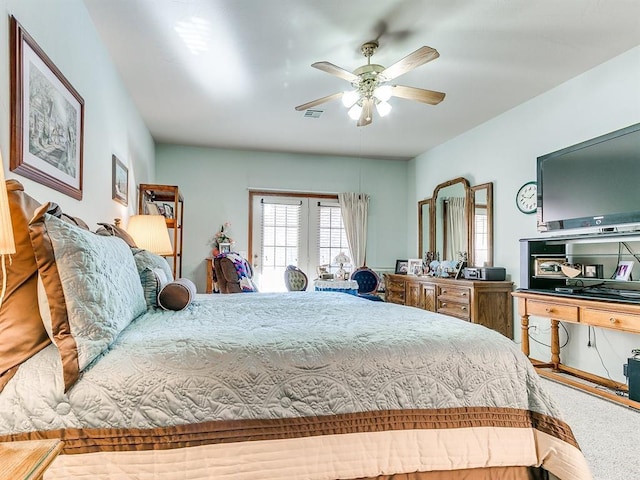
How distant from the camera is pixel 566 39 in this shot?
2850 millimetres

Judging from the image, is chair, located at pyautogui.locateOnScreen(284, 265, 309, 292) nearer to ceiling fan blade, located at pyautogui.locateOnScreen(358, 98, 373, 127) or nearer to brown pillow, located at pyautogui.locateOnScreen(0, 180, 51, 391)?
ceiling fan blade, located at pyautogui.locateOnScreen(358, 98, 373, 127)

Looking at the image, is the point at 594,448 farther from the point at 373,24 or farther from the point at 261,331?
the point at 373,24

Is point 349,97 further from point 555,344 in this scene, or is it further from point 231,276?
point 555,344

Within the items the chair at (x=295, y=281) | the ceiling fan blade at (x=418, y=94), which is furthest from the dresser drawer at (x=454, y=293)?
the ceiling fan blade at (x=418, y=94)

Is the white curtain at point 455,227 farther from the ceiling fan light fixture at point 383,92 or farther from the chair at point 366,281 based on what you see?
the ceiling fan light fixture at point 383,92

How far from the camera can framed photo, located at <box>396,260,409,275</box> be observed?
612cm

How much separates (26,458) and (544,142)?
14.5 feet

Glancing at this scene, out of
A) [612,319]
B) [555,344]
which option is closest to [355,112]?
[612,319]

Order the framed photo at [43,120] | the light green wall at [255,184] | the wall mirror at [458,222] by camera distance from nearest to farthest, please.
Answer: the framed photo at [43,120] → the wall mirror at [458,222] → the light green wall at [255,184]

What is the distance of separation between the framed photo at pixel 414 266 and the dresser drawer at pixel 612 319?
8.98 ft

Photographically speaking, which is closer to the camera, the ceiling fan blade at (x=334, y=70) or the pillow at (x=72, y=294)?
the pillow at (x=72, y=294)

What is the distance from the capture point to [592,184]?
10.5 ft

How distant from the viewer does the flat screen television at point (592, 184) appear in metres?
2.88

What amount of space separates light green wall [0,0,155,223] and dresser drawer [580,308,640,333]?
3584 mm
